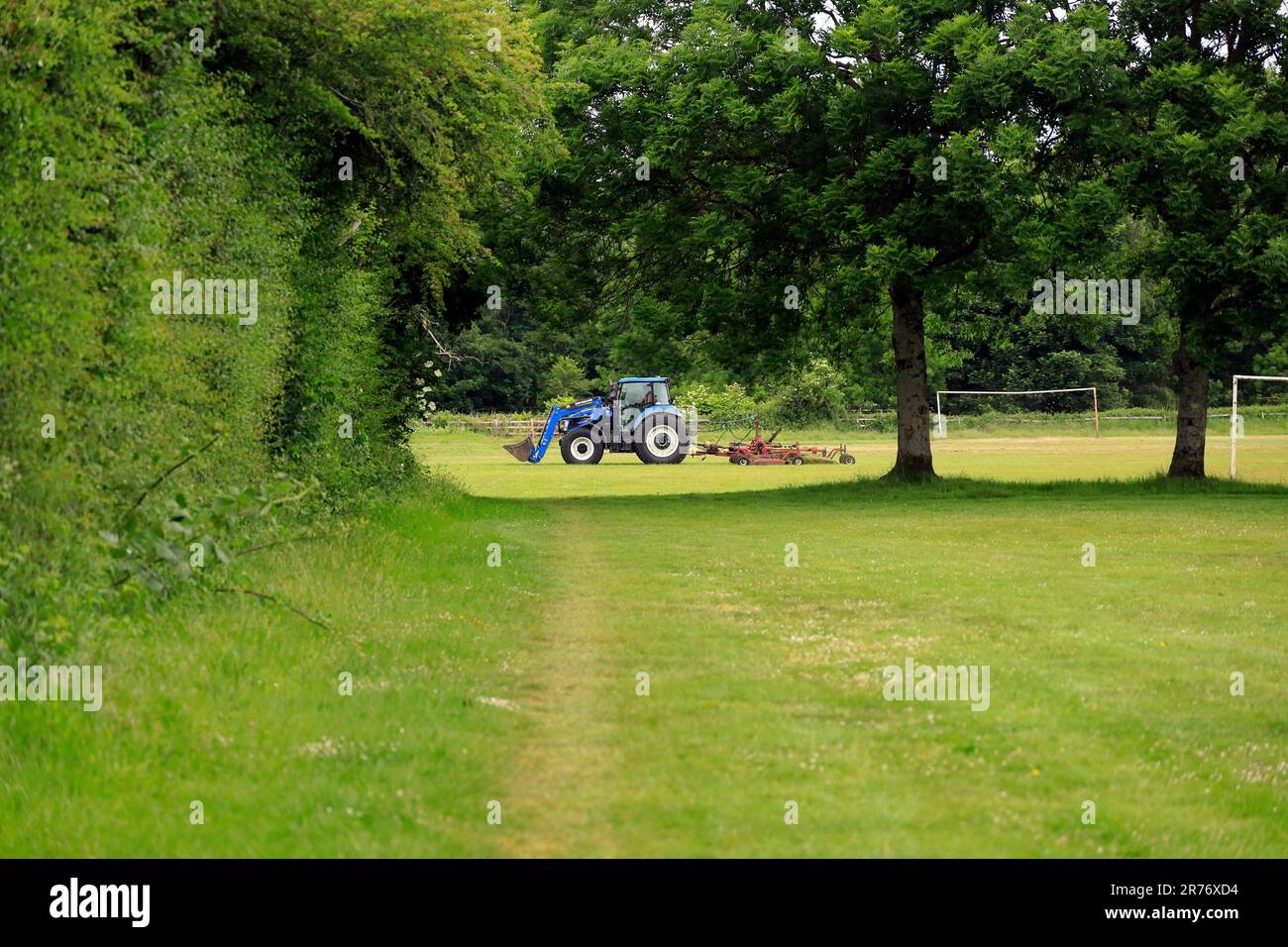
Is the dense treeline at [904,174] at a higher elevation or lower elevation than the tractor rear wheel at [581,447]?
higher

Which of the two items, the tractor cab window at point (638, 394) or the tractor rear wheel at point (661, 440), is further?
the tractor cab window at point (638, 394)

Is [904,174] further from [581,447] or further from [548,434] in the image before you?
[548,434]

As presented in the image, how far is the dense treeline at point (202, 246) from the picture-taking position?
9.20m

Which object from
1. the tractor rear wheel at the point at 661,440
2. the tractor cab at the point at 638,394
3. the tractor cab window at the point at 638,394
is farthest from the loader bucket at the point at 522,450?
the tractor rear wheel at the point at 661,440

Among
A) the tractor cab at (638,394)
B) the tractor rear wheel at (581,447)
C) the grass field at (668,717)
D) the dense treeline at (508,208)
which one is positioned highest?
the dense treeline at (508,208)

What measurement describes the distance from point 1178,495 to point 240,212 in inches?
880

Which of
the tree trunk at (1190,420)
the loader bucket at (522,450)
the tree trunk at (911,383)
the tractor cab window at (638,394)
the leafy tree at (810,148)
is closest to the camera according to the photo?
the leafy tree at (810,148)

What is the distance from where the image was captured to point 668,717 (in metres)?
8.67

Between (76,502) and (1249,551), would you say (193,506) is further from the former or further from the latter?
(1249,551)

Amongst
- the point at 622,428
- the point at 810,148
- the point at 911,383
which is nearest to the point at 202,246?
the point at 810,148

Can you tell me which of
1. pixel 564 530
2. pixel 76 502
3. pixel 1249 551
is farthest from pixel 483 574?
pixel 1249 551

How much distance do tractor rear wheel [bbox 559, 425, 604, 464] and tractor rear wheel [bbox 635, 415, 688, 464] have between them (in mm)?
1550

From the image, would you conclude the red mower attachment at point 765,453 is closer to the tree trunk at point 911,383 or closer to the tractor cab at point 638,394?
the tractor cab at point 638,394

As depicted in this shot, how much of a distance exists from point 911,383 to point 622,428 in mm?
17690
